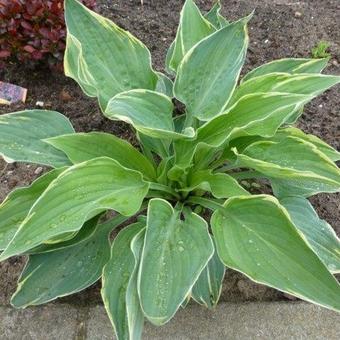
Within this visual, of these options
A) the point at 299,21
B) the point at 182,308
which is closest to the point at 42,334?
the point at 182,308

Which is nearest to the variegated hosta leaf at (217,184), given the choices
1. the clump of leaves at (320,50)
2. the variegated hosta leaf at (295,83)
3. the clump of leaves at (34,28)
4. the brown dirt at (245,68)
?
the variegated hosta leaf at (295,83)

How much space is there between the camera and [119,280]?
1857 millimetres

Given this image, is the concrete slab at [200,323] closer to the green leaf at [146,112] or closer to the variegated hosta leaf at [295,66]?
the green leaf at [146,112]

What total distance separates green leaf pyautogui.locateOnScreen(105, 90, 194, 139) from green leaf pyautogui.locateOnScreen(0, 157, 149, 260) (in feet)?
0.59

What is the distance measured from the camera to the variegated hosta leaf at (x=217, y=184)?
188cm

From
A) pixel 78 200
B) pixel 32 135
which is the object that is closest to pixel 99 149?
pixel 32 135

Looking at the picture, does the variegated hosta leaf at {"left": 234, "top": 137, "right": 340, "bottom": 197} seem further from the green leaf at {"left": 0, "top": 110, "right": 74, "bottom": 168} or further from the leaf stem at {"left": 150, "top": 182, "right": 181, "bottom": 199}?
the green leaf at {"left": 0, "top": 110, "right": 74, "bottom": 168}

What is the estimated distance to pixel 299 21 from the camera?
3297 millimetres

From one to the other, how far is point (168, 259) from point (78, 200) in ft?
1.08

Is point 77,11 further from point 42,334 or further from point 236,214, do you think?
point 42,334

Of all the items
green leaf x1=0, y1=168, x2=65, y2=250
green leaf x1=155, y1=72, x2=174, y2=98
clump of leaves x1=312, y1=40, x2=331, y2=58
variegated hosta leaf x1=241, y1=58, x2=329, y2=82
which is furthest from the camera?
clump of leaves x1=312, y1=40, x2=331, y2=58

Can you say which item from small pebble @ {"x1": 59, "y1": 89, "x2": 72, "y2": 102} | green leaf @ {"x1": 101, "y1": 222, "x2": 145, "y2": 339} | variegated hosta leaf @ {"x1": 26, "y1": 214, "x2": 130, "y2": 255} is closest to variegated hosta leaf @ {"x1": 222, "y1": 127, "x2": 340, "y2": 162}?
green leaf @ {"x1": 101, "y1": 222, "x2": 145, "y2": 339}

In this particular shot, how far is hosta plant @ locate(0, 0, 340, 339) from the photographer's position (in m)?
1.61

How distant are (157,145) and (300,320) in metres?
0.88
